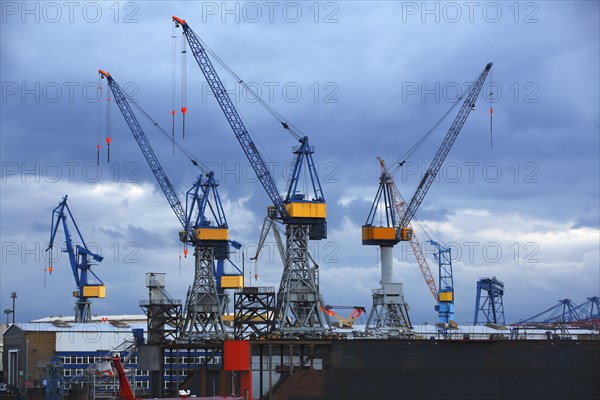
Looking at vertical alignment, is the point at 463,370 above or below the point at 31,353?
above

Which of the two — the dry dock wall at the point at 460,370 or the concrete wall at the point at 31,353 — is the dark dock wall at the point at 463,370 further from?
the concrete wall at the point at 31,353

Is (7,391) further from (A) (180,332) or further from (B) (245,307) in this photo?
(B) (245,307)

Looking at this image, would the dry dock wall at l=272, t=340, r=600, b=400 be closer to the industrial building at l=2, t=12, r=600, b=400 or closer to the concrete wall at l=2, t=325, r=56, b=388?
the industrial building at l=2, t=12, r=600, b=400

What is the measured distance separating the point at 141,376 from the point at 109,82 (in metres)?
43.3

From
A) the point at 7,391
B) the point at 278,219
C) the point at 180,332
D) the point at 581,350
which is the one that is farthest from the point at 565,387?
the point at 7,391

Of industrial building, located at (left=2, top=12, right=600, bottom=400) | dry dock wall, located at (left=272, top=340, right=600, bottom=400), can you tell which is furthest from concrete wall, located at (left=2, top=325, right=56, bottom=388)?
dry dock wall, located at (left=272, top=340, right=600, bottom=400)

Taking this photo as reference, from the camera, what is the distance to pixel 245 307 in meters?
135

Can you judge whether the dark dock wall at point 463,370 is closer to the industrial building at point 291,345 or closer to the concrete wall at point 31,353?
the industrial building at point 291,345

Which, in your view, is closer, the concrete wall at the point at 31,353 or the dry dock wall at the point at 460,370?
the dry dock wall at the point at 460,370

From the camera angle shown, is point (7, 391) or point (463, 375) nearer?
point (463, 375)

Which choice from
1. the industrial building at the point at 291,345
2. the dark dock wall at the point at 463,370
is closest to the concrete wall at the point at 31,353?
the industrial building at the point at 291,345

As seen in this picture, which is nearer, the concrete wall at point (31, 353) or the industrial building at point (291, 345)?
the industrial building at point (291, 345)

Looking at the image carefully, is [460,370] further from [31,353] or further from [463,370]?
[31,353]

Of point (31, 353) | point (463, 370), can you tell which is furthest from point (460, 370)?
point (31, 353)
